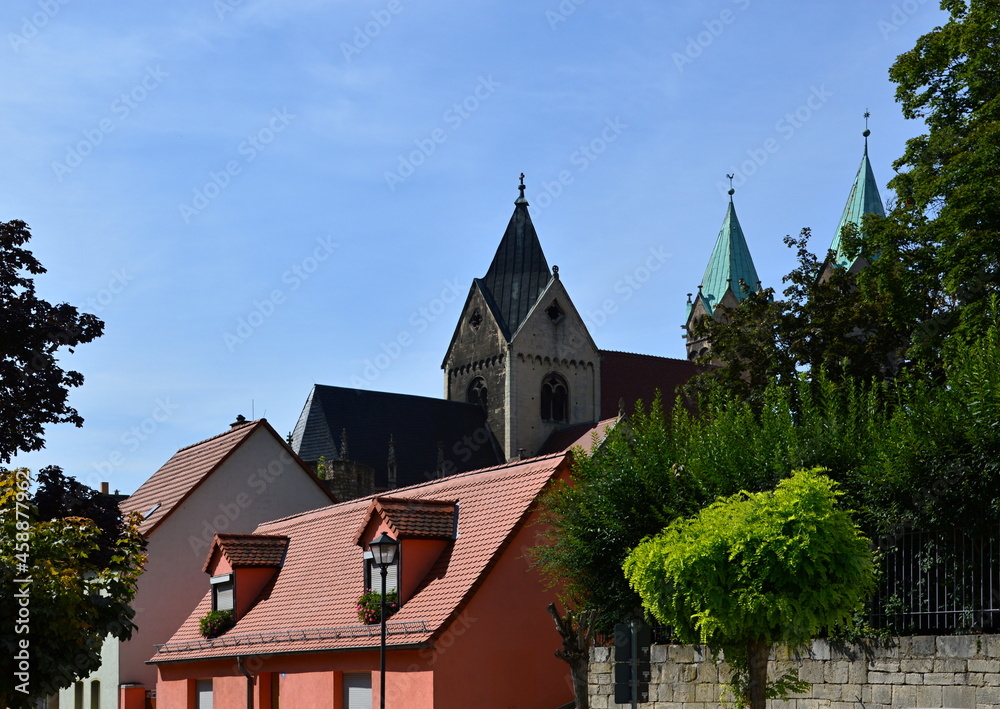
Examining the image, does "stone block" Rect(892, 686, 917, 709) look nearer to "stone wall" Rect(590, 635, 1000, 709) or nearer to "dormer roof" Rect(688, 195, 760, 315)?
"stone wall" Rect(590, 635, 1000, 709)

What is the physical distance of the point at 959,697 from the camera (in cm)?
1397

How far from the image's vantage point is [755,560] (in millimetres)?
14242

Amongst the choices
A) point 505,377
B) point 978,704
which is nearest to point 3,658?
point 978,704

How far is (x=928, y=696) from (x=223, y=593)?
18891mm

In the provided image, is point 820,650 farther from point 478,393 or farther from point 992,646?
point 478,393

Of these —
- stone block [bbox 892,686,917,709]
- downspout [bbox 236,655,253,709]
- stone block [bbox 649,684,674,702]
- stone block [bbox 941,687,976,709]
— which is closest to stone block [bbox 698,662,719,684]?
stone block [bbox 649,684,674,702]

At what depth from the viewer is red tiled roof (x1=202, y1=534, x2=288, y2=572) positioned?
29.1m

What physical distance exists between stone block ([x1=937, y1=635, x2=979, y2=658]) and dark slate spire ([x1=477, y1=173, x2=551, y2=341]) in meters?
70.1

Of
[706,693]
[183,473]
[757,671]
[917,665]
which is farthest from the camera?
[183,473]

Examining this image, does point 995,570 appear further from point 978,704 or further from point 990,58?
point 990,58

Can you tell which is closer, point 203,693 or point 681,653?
point 681,653

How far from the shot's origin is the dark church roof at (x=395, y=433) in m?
73.1

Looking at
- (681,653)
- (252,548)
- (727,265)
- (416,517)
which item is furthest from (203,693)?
(727,265)

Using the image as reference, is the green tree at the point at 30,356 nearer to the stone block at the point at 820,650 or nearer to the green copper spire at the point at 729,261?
the stone block at the point at 820,650
